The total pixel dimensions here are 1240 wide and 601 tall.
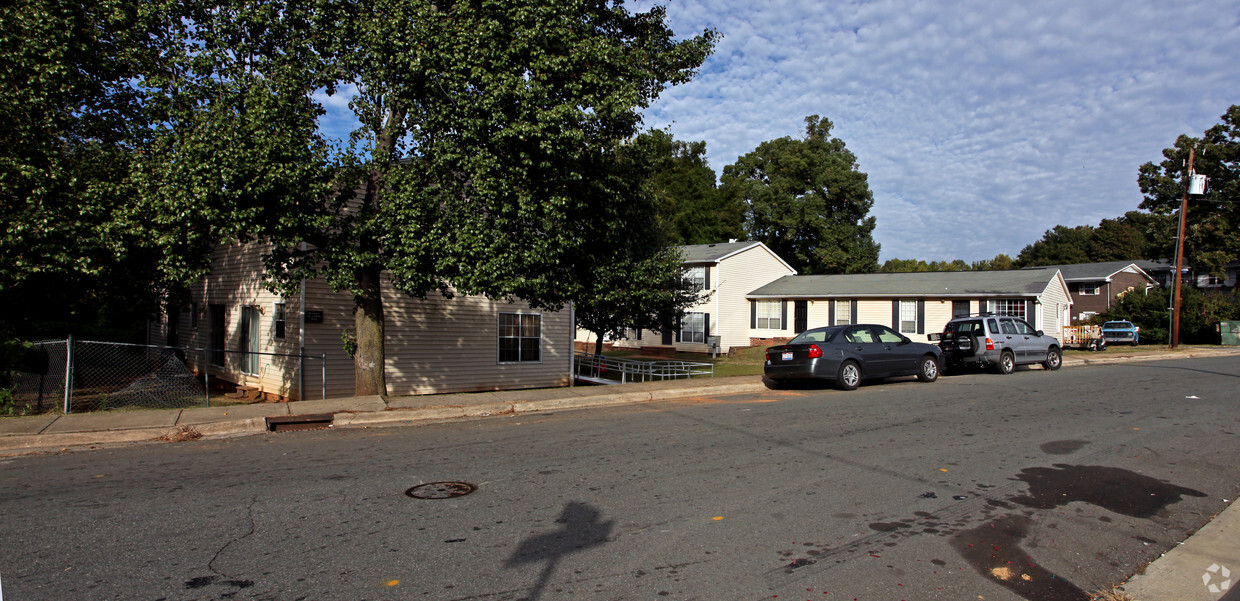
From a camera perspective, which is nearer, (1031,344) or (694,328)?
(1031,344)

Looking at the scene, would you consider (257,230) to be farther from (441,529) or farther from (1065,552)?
(1065,552)

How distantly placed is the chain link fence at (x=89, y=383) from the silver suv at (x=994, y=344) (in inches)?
650

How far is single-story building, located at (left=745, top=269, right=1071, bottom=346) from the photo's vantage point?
105 feet

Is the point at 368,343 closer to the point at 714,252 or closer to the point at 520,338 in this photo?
the point at 520,338

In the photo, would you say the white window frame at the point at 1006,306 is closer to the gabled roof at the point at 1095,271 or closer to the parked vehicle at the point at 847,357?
the gabled roof at the point at 1095,271

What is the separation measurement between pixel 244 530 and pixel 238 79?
7961mm

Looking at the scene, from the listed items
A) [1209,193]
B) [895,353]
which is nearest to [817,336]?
[895,353]

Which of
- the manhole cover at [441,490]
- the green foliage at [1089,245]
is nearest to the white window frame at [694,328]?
the manhole cover at [441,490]

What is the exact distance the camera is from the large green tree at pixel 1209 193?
43562mm

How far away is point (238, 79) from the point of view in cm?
1057

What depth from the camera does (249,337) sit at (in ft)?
56.5

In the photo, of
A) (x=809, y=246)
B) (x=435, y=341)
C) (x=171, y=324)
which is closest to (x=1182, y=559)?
(x=435, y=341)

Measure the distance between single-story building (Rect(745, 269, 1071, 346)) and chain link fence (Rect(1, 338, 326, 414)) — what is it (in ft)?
90.8

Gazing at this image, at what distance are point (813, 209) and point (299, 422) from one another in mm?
45404
